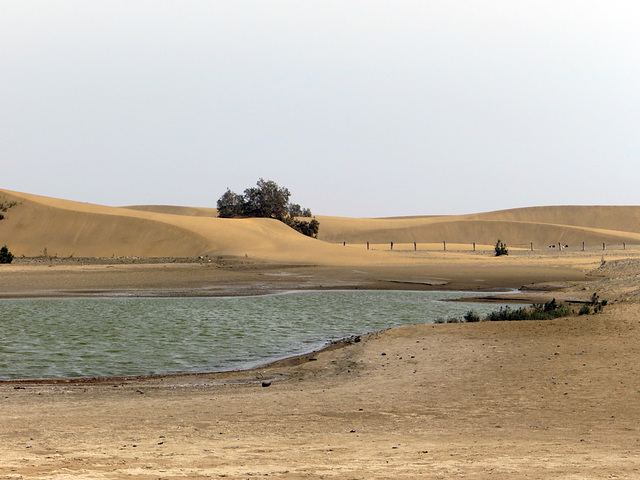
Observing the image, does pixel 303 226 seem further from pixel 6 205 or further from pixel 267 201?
pixel 6 205

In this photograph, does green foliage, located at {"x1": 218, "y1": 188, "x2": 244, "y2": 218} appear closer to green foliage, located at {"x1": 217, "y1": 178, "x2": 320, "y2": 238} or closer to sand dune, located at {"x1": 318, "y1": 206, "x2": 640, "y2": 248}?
green foliage, located at {"x1": 217, "y1": 178, "x2": 320, "y2": 238}

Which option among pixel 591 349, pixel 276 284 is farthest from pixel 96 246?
pixel 591 349

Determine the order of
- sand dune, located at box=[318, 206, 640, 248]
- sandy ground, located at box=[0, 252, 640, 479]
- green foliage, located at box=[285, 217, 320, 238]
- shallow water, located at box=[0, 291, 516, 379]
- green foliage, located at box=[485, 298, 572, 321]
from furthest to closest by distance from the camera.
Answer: sand dune, located at box=[318, 206, 640, 248]
green foliage, located at box=[285, 217, 320, 238]
green foliage, located at box=[485, 298, 572, 321]
shallow water, located at box=[0, 291, 516, 379]
sandy ground, located at box=[0, 252, 640, 479]

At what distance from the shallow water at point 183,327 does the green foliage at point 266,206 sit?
145ft

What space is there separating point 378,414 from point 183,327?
1059 centimetres

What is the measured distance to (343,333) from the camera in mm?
18125

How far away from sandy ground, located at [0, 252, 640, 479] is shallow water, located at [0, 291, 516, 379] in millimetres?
1450

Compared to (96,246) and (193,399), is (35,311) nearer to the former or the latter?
(193,399)

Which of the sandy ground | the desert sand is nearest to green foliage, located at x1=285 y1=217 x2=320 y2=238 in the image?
the desert sand

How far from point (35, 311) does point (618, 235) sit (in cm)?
10906

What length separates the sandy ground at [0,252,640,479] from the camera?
6.39 meters

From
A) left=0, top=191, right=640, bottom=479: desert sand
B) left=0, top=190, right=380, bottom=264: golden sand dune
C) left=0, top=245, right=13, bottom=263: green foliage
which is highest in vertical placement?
left=0, top=190, right=380, bottom=264: golden sand dune

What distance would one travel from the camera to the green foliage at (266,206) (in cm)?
7325

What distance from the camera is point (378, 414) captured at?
905 centimetres
